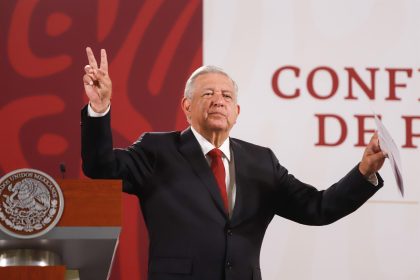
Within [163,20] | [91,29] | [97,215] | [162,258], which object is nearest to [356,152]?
[163,20]

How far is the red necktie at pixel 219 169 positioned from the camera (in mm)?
2666

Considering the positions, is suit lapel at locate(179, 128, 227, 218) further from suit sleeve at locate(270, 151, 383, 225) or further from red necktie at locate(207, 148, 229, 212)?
suit sleeve at locate(270, 151, 383, 225)

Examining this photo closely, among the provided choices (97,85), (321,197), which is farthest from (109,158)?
(321,197)

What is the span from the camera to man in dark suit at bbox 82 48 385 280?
2.54m

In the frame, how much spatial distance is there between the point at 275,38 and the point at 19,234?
2110mm

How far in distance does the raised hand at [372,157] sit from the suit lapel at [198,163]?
0.44 metres

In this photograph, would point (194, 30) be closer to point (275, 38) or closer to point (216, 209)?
point (275, 38)

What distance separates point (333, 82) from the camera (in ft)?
12.8

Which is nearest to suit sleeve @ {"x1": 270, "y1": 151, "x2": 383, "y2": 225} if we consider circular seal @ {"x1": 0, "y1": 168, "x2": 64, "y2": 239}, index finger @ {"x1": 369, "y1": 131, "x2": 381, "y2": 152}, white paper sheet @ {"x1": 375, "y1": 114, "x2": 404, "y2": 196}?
index finger @ {"x1": 369, "y1": 131, "x2": 381, "y2": 152}

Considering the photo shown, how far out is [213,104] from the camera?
2.77 m

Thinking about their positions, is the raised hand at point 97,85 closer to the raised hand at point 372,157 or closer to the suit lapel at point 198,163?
the suit lapel at point 198,163

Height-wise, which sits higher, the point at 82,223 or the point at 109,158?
the point at 109,158

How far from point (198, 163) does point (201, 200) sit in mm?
136

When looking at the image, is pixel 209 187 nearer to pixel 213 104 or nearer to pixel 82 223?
pixel 213 104
